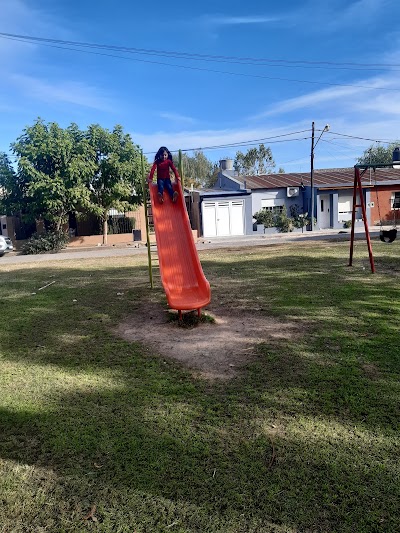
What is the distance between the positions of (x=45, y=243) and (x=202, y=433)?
74.5 ft

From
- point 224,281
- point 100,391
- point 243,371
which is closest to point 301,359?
point 243,371

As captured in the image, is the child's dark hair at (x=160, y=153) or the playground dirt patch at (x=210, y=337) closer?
the playground dirt patch at (x=210, y=337)

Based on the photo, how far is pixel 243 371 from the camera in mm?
4496

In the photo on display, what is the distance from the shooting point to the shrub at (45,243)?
78.4ft

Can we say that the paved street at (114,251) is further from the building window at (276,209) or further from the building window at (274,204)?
the building window at (274,204)

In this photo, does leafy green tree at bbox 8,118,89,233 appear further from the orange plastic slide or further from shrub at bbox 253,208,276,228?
the orange plastic slide

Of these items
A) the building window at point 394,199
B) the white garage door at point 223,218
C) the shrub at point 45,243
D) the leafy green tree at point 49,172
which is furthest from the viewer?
the building window at point 394,199

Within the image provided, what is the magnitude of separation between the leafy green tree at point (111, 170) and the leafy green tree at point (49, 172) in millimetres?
939

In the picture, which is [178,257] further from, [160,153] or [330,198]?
[330,198]

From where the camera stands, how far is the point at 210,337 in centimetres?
571

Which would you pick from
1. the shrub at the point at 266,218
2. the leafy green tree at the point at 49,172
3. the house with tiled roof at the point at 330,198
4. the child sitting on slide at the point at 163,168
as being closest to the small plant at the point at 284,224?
the shrub at the point at 266,218

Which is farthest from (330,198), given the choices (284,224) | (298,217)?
(284,224)

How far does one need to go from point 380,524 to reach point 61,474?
6.54 feet

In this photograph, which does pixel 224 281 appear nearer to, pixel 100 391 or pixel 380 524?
pixel 100 391
